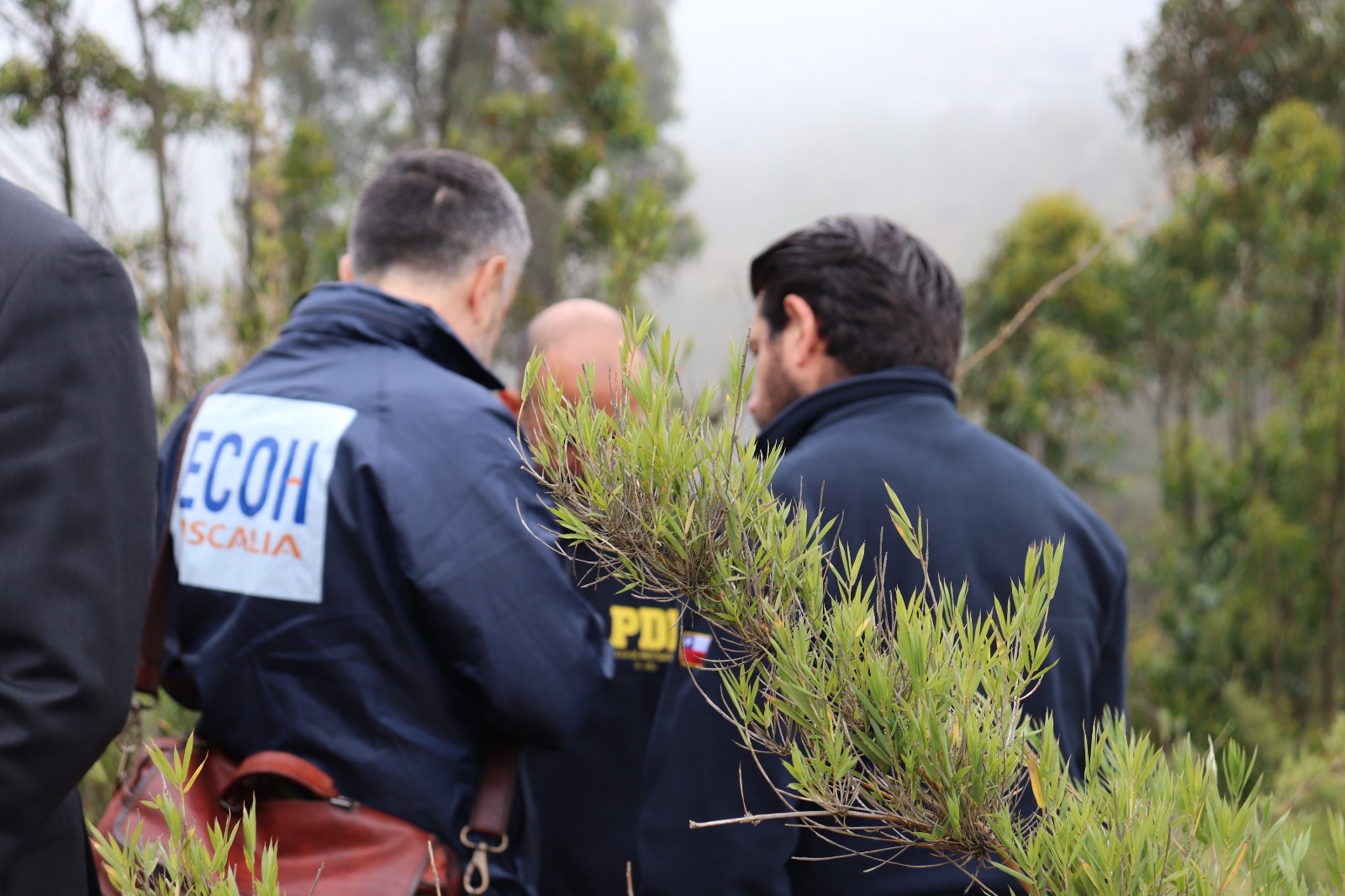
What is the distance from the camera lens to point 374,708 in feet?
4.53

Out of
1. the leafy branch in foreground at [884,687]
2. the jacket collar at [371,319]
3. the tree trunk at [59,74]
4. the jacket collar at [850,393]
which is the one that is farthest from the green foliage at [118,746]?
the tree trunk at [59,74]

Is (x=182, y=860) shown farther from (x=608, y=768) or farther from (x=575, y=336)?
(x=575, y=336)

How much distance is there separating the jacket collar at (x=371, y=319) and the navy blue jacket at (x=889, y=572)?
1.76 feet

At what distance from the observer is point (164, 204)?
430cm

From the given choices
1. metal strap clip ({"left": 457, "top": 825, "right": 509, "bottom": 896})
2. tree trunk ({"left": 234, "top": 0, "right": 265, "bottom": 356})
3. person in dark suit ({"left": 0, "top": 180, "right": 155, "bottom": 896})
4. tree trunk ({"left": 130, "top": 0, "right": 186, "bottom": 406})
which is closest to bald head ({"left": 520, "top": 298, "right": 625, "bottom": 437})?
metal strap clip ({"left": 457, "top": 825, "right": 509, "bottom": 896})

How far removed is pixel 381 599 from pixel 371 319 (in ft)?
1.45

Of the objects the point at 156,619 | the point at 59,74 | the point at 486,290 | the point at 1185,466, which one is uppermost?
the point at 59,74

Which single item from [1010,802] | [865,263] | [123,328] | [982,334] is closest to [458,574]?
[123,328]

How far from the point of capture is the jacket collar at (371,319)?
61.9 inches

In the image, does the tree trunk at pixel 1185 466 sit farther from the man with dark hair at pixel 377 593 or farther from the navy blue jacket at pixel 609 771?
the man with dark hair at pixel 377 593

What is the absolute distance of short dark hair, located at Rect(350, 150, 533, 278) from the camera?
1743mm

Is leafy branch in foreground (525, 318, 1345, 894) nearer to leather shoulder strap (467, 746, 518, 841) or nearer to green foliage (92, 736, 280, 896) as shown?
green foliage (92, 736, 280, 896)

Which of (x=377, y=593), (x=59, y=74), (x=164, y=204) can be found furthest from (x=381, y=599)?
(x=59, y=74)

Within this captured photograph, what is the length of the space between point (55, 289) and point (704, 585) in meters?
0.75
